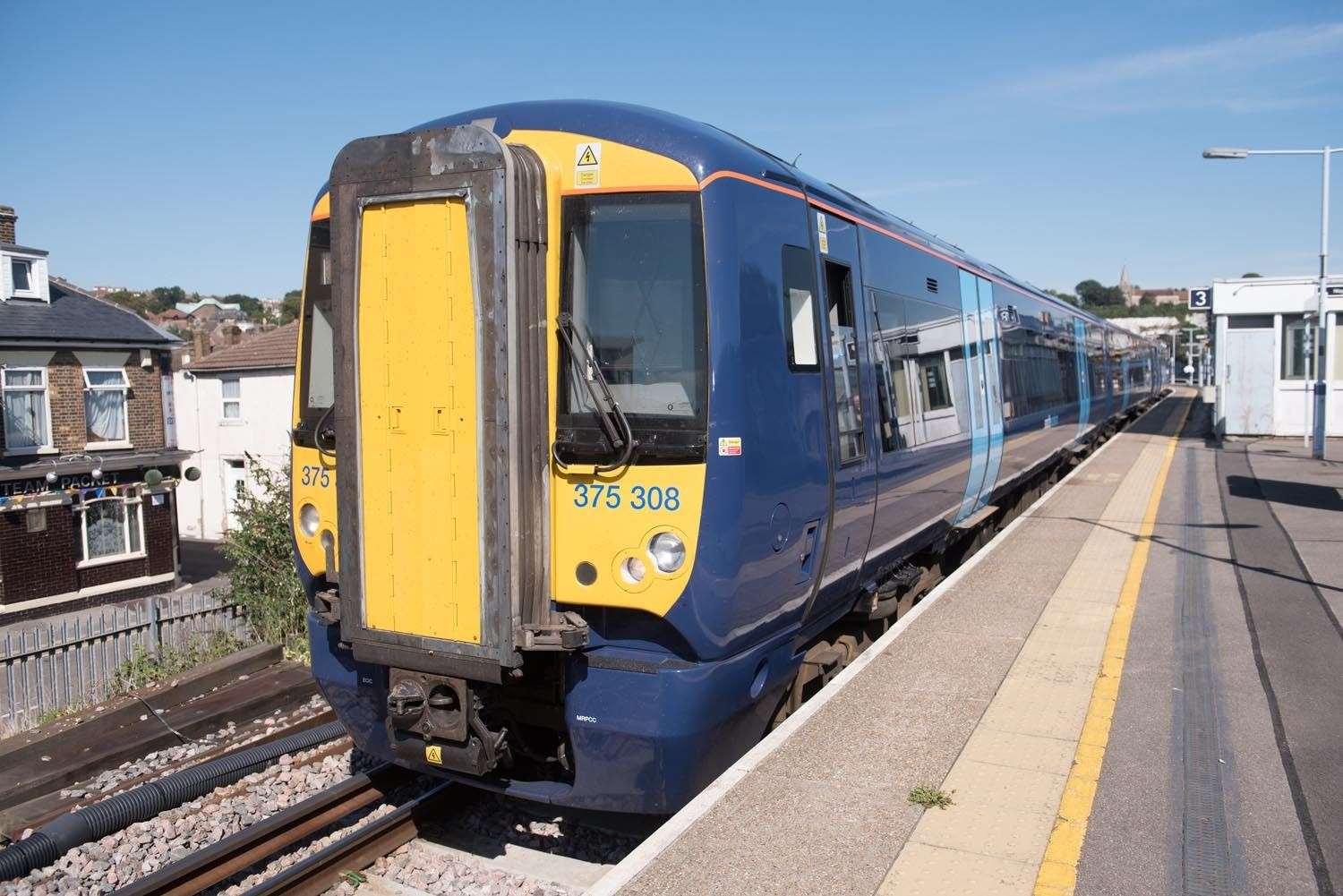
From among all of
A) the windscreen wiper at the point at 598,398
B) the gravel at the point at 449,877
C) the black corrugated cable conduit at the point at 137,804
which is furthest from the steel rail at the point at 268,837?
the windscreen wiper at the point at 598,398

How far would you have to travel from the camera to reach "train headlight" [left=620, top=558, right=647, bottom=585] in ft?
14.3

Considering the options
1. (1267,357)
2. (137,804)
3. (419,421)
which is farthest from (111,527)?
(1267,357)

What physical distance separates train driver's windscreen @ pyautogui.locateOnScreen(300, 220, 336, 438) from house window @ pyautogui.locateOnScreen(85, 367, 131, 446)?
843 inches

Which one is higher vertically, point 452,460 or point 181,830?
point 452,460

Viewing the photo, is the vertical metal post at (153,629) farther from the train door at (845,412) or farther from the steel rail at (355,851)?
the train door at (845,412)

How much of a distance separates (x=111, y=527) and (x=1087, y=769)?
2405 centimetres

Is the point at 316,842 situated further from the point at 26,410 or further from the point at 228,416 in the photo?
the point at 228,416

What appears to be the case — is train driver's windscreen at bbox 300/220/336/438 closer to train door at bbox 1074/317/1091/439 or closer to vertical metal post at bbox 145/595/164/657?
vertical metal post at bbox 145/595/164/657

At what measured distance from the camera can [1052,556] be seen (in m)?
10.5

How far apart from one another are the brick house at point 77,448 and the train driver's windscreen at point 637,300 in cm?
2151

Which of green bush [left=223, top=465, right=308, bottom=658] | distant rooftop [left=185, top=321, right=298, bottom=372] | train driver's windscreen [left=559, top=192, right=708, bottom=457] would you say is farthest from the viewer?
distant rooftop [left=185, top=321, right=298, bottom=372]

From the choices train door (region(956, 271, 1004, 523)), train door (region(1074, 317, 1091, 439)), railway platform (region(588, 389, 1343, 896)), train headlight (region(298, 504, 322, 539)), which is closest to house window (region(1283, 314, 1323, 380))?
train door (region(1074, 317, 1091, 439))

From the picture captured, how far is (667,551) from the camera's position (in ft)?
14.2

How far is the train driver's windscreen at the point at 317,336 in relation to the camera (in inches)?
211
